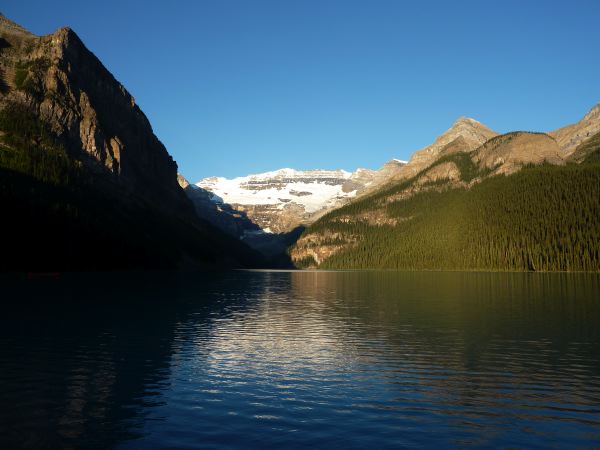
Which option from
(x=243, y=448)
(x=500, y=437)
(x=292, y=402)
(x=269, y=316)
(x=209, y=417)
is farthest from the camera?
(x=269, y=316)

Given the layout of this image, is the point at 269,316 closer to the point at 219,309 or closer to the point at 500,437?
the point at 219,309

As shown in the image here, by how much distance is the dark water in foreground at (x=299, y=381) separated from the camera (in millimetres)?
25562

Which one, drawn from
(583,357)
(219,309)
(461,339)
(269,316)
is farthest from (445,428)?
(219,309)

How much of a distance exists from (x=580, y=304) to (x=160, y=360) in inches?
2759

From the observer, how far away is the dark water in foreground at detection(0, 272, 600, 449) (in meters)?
25.6

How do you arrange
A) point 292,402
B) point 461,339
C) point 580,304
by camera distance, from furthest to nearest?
1. point 580,304
2. point 461,339
3. point 292,402

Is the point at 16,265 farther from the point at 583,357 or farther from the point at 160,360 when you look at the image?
the point at 583,357

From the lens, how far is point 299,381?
118 feet

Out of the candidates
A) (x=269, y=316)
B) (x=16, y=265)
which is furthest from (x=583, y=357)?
(x=16, y=265)

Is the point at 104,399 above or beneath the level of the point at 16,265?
beneath

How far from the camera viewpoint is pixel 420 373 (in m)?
39.0

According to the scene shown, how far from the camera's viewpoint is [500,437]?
25.2 m

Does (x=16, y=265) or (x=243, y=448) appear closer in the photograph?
(x=243, y=448)

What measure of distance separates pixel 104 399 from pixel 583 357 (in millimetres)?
36977
